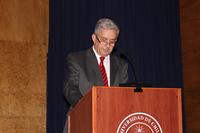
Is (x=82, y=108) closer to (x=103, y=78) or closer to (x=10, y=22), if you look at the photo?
(x=103, y=78)

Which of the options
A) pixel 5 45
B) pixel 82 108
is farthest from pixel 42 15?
pixel 82 108

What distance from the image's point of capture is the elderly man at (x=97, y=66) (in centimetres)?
369

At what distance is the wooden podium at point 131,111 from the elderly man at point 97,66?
30.5 inches

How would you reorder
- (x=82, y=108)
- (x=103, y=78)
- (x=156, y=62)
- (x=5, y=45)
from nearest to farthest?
(x=82, y=108)
(x=103, y=78)
(x=5, y=45)
(x=156, y=62)

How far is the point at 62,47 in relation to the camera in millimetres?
5449

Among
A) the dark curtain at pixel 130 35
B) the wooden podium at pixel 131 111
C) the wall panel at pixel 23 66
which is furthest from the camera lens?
the dark curtain at pixel 130 35

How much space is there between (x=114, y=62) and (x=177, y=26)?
2.28 m

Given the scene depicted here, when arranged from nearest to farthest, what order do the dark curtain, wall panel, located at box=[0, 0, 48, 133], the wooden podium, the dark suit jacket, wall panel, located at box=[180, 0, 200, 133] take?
the wooden podium
the dark suit jacket
wall panel, located at box=[0, 0, 48, 133]
the dark curtain
wall panel, located at box=[180, 0, 200, 133]

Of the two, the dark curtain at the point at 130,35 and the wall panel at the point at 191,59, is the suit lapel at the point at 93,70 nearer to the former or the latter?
the dark curtain at the point at 130,35

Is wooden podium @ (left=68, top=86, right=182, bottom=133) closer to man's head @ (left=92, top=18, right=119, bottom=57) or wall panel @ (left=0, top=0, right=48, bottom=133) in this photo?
man's head @ (left=92, top=18, right=119, bottom=57)

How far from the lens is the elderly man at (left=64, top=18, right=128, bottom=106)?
3689 mm

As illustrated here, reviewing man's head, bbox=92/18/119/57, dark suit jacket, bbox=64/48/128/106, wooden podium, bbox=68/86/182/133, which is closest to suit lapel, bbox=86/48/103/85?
dark suit jacket, bbox=64/48/128/106

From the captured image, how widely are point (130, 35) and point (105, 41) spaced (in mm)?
2050

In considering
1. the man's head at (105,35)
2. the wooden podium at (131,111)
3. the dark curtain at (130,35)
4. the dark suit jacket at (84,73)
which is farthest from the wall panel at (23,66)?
the wooden podium at (131,111)
